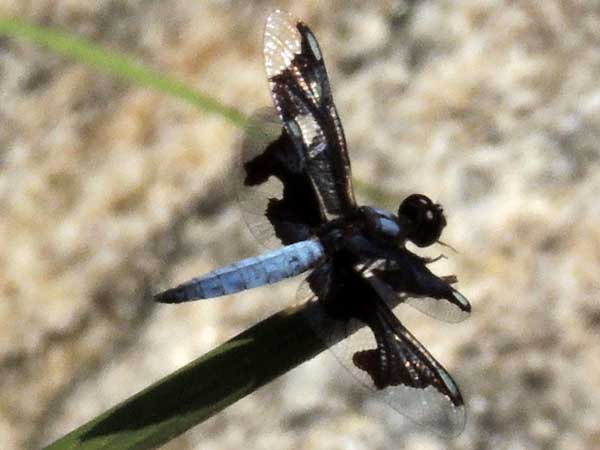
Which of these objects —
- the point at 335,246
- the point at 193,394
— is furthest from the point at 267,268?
the point at 193,394

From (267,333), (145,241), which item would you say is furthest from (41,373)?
(267,333)

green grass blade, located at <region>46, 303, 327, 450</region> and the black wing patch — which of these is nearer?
green grass blade, located at <region>46, 303, 327, 450</region>

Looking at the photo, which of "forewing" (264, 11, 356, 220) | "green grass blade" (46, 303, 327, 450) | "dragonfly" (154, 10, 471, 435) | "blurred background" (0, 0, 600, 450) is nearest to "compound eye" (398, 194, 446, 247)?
"dragonfly" (154, 10, 471, 435)

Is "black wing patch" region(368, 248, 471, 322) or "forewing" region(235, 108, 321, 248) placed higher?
"forewing" region(235, 108, 321, 248)

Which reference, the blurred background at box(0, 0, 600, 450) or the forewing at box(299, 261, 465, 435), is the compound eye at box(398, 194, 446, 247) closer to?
the forewing at box(299, 261, 465, 435)

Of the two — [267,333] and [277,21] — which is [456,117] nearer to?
[277,21]

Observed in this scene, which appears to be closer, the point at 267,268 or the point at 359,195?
the point at 267,268

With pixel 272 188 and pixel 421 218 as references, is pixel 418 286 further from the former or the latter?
pixel 272 188

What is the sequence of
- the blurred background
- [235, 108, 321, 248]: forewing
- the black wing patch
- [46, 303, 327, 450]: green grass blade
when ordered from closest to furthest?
[46, 303, 327, 450]: green grass blade
the black wing patch
[235, 108, 321, 248]: forewing
the blurred background
